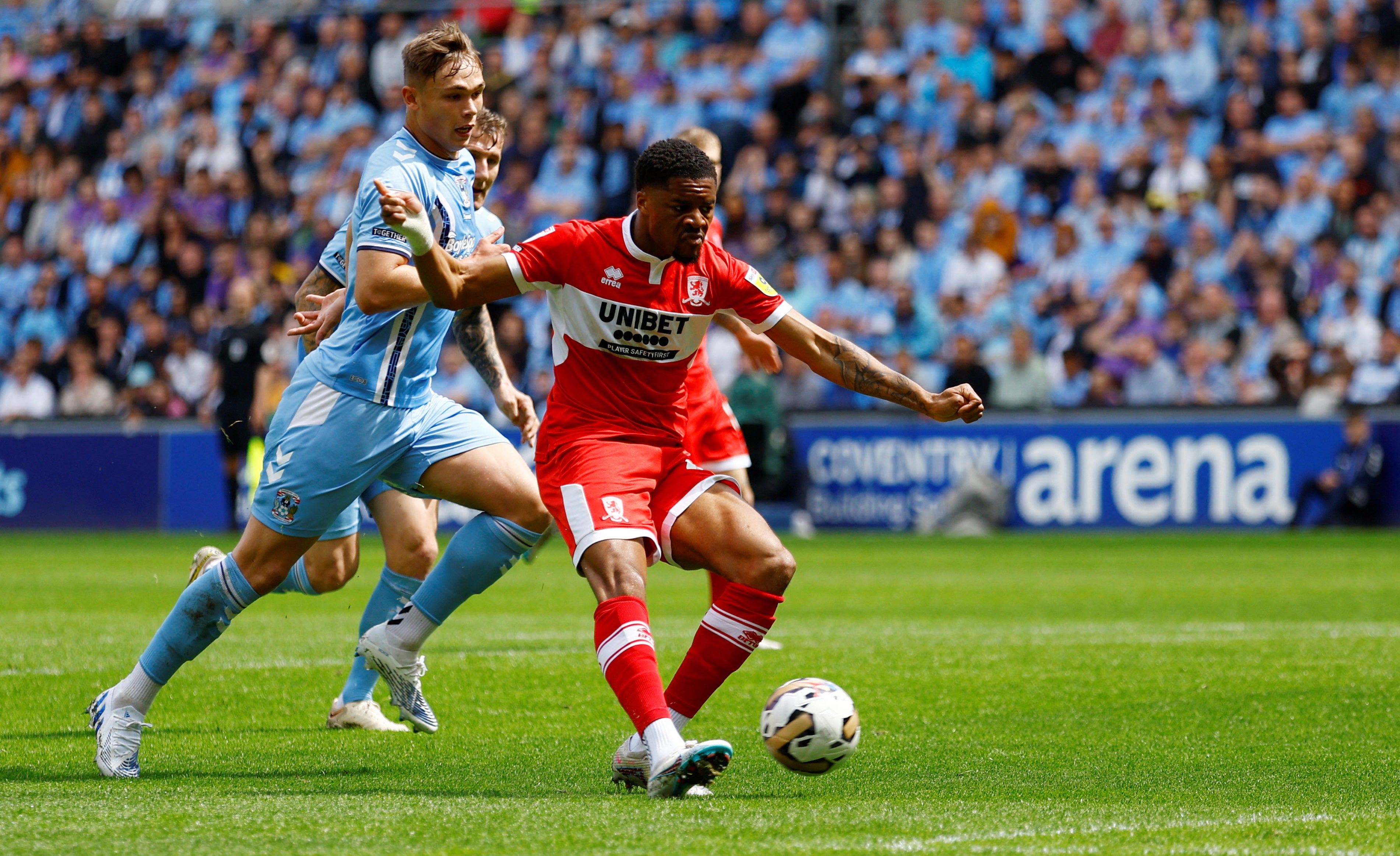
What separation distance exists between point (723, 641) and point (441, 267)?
1.48 metres

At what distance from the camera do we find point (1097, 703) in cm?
724

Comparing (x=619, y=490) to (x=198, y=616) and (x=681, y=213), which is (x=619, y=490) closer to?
(x=681, y=213)

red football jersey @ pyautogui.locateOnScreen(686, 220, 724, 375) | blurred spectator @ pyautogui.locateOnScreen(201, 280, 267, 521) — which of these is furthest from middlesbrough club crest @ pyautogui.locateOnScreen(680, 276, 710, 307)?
blurred spectator @ pyautogui.locateOnScreen(201, 280, 267, 521)

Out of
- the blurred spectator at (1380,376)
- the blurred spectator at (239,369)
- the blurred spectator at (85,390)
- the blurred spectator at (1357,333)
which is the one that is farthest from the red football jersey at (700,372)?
the blurred spectator at (85,390)

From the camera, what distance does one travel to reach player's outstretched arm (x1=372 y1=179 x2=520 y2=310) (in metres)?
5.20

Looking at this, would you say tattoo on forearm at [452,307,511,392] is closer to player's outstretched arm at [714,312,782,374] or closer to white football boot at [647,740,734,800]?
player's outstretched arm at [714,312,782,374]

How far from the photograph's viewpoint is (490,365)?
22.4 ft

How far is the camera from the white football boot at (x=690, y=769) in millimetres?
4863

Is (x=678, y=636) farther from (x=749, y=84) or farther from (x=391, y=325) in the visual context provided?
(x=749, y=84)

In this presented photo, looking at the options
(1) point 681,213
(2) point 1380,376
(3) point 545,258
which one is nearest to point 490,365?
(3) point 545,258

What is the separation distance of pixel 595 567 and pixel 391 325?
1284 mm

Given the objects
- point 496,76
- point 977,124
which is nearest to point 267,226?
point 496,76

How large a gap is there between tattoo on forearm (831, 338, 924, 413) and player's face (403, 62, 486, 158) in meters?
1.51

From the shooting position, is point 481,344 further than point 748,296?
Yes
